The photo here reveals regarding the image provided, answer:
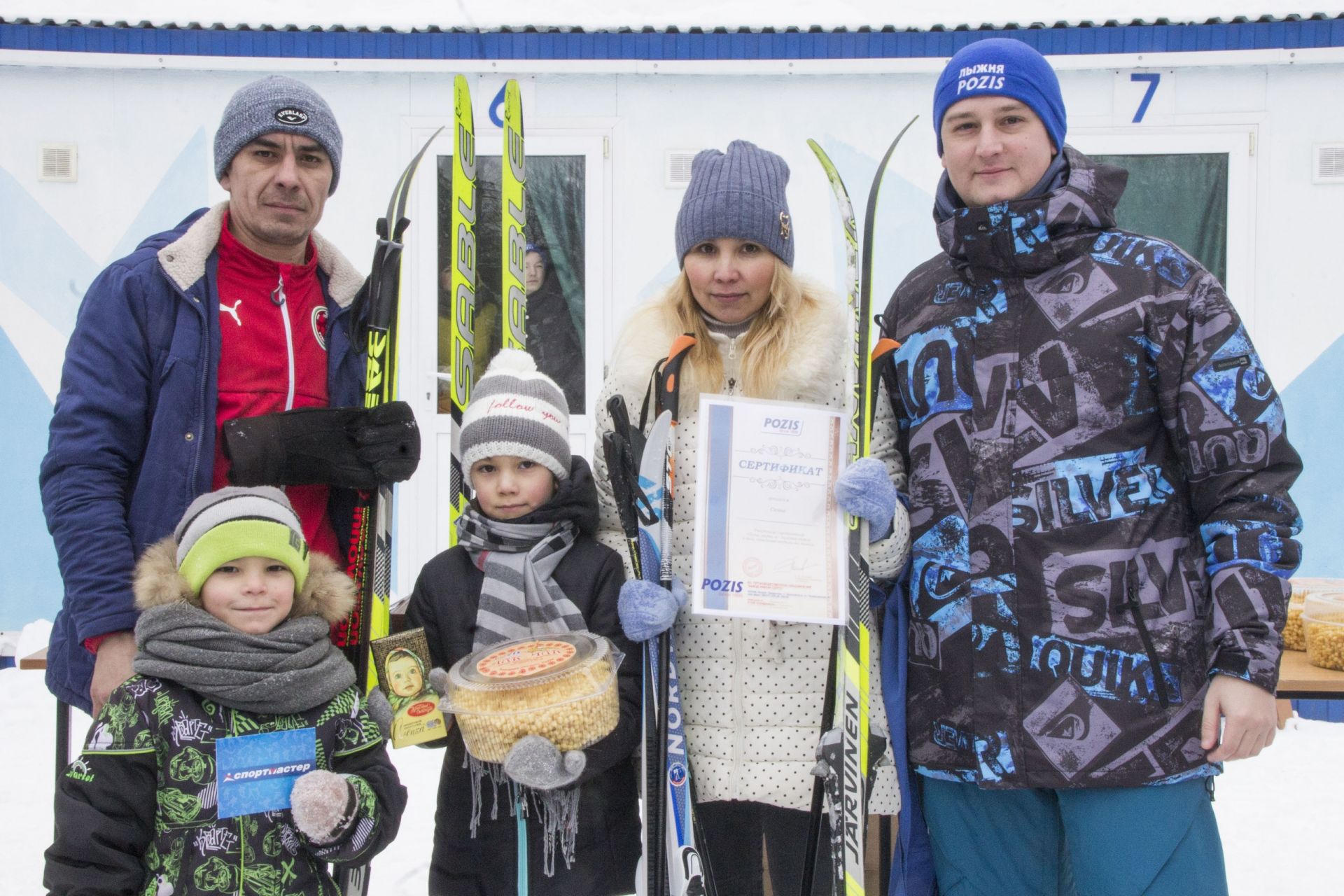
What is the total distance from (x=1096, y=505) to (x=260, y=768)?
1.37 m

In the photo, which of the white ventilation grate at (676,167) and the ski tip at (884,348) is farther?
the white ventilation grate at (676,167)

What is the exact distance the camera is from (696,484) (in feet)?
5.40

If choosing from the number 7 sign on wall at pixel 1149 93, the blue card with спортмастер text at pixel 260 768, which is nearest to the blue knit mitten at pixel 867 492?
the blue card with спортмастер text at pixel 260 768

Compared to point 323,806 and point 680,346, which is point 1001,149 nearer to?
point 680,346

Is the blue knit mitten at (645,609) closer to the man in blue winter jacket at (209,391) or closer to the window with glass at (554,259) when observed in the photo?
the man in blue winter jacket at (209,391)

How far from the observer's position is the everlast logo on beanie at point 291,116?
68.0 inches

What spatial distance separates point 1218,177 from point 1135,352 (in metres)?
3.74

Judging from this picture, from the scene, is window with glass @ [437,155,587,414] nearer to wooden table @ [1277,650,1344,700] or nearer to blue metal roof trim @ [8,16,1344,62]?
blue metal roof trim @ [8,16,1344,62]

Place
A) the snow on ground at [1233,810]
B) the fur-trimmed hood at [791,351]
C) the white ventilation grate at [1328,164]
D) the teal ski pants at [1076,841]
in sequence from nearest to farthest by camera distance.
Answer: the teal ski pants at [1076,841]
the fur-trimmed hood at [791,351]
the snow on ground at [1233,810]
the white ventilation grate at [1328,164]

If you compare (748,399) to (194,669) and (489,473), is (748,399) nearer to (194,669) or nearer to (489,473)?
→ (489,473)

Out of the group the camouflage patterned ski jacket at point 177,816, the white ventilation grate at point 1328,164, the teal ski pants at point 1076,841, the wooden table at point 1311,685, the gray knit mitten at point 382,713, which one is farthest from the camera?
the white ventilation grate at point 1328,164

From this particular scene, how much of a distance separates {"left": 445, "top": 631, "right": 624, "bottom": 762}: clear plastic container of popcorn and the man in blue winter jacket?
565 millimetres

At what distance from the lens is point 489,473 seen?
1.71m

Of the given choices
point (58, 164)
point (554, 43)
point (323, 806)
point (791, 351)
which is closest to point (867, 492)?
point (791, 351)
